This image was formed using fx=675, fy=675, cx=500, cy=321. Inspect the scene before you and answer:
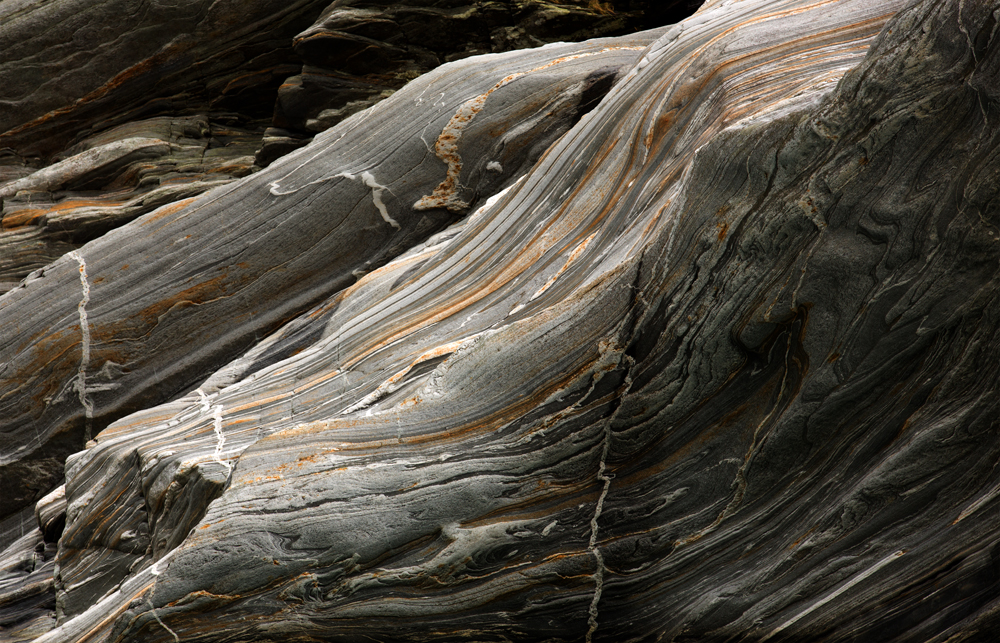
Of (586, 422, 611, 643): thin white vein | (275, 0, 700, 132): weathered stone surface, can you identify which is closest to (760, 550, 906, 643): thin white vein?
(586, 422, 611, 643): thin white vein

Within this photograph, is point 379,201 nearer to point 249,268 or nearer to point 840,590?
point 249,268

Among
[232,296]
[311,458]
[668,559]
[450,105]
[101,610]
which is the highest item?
[450,105]

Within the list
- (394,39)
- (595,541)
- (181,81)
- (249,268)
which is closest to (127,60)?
(181,81)

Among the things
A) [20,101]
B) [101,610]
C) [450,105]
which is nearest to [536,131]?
[450,105]

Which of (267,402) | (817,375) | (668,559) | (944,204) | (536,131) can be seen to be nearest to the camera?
(944,204)

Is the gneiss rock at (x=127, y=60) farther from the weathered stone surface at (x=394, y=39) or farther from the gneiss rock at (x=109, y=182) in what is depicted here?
the weathered stone surface at (x=394, y=39)

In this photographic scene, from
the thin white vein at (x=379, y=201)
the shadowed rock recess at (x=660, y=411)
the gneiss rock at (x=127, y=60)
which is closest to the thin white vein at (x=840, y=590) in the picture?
the shadowed rock recess at (x=660, y=411)

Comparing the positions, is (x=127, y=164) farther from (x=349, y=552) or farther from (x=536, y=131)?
(x=349, y=552)
